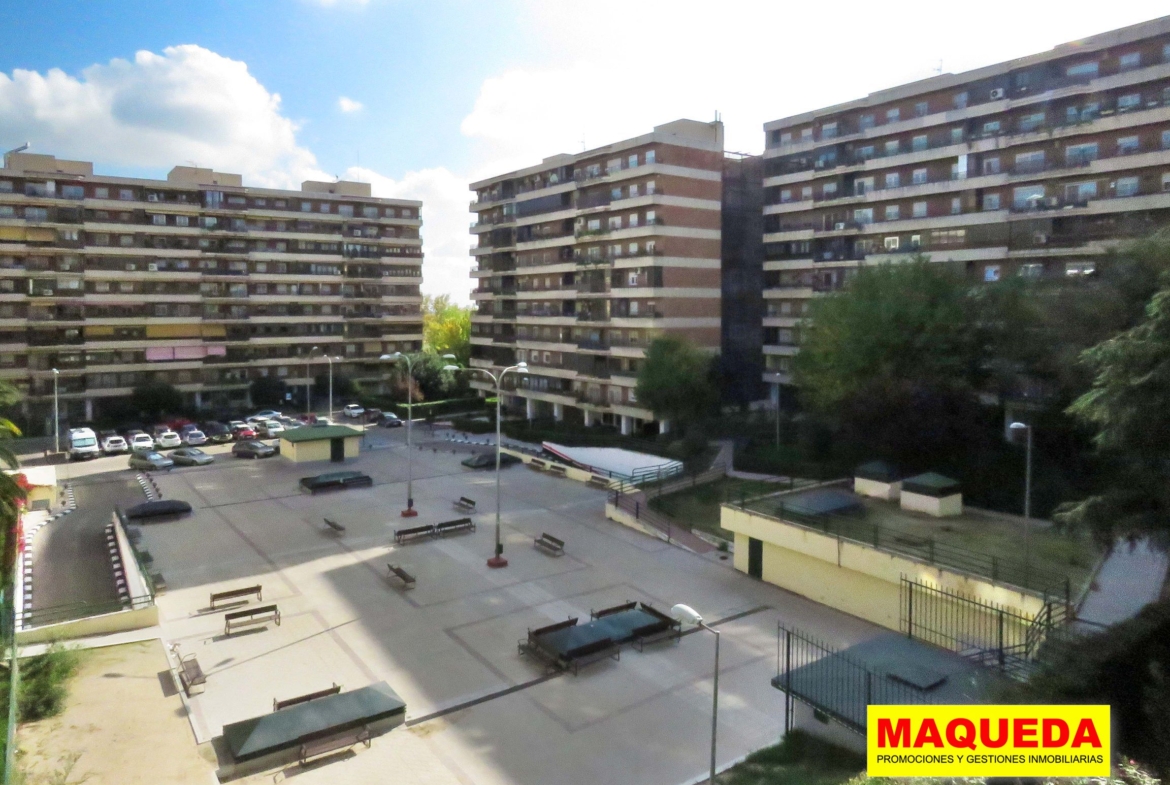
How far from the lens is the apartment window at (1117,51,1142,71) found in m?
39.1

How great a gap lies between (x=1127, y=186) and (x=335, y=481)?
4226 centimetres

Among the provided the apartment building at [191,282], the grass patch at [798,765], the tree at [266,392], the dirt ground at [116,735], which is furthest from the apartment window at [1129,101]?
the tree at [266,392]

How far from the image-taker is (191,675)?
17.4m

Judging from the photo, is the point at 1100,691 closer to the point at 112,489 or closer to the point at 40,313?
the point at 112,489

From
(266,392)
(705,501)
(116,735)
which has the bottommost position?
(705,501)

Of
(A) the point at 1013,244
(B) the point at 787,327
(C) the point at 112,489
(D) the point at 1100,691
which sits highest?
(A) the point at 1013,244

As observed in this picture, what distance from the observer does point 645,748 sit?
1509 cm

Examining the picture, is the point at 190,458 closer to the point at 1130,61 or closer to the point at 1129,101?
the point at 1129,101

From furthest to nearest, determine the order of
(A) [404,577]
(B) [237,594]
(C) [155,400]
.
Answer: (C) [155,400] → (A) [404,577] → (B) [237,594]

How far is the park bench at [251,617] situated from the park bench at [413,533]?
22.6 ft

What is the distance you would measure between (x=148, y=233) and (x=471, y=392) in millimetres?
29632

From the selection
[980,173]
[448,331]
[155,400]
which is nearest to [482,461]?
[155,400]

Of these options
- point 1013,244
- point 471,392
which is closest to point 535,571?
point 1013,244

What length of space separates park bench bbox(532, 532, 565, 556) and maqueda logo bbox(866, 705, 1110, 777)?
653 inches
